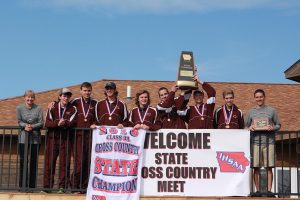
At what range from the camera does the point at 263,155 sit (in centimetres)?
891

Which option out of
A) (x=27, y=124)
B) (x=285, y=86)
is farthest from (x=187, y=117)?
(x=285, y=86)

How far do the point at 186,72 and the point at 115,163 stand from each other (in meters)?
2.09

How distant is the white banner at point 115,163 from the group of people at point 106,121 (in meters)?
0.18

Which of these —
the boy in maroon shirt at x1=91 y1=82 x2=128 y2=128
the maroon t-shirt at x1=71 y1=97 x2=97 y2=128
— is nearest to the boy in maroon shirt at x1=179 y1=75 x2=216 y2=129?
the boy in maroon shirt at x1=91 y1=82 x2=128 y2=128

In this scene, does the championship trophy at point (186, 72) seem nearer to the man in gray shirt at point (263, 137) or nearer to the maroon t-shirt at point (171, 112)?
the maroon t-shirt at point (171, 112)

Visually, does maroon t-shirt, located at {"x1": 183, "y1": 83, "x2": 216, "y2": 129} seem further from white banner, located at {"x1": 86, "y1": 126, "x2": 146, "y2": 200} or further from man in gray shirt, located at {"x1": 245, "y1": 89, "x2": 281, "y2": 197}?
white banner, located at {"x1": 86, "y1": 126, "x2": 146, "y2": 200}

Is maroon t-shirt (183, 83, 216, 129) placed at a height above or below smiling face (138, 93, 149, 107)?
below

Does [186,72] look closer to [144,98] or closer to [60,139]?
[144,98]

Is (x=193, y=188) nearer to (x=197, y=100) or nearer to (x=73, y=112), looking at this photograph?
(x=197, y=100)

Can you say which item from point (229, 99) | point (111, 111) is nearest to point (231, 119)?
point (229, 99)

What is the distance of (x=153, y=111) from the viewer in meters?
8.96

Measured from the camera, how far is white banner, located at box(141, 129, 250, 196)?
8727 millimetres

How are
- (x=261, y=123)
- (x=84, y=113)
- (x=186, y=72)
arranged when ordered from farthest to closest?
(x=186, y=72)
(x=84, y=113)
(x=261, y=123)

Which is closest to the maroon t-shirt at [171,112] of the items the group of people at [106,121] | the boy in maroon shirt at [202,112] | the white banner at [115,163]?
the group of people at [106,121]
